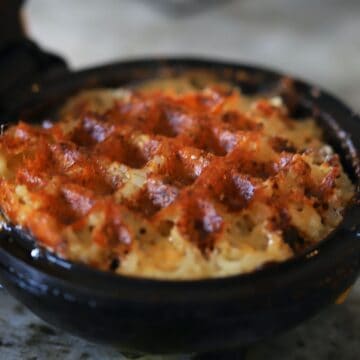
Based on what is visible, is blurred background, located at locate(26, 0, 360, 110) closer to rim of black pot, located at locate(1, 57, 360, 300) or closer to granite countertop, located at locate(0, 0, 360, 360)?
granite countertop, located at locate(0, 0, 360, 360)

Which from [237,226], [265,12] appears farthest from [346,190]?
[265,12]

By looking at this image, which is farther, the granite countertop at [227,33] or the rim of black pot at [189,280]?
the granite countertop at [227,33]

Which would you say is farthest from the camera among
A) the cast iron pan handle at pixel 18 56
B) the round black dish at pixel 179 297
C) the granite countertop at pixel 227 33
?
the granite countertop at pixel 227 33

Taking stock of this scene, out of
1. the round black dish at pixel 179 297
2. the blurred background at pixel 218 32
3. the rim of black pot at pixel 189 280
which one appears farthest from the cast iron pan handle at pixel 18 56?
the blurred background at pixel 218 32

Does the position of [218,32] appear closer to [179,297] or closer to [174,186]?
[174,186]

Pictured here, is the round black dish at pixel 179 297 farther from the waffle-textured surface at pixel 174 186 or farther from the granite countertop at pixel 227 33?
the granite countertop at pixel 227 33

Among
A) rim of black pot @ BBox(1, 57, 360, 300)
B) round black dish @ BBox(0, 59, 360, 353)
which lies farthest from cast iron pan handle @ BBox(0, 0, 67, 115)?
round black dish @ BBox(0, 59, 360, 353)
